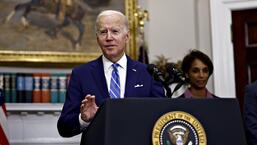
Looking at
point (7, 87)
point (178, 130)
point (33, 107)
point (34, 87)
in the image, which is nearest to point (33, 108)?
point (33, 107)

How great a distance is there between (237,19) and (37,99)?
2.17 meters

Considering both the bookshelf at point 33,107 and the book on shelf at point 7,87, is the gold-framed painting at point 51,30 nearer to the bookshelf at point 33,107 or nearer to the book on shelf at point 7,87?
the book on shelf at point 7,87

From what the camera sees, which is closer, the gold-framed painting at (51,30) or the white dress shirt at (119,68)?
the white dress shirt at (119,68)

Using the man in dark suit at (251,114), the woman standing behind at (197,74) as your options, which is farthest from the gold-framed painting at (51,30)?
the man in dark suit at (251,114)

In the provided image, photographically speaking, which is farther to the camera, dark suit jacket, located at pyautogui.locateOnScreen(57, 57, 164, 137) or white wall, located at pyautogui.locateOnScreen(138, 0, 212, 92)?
white wall, located at pyautogui.locateOnScreen(138, 0, 212, 92)

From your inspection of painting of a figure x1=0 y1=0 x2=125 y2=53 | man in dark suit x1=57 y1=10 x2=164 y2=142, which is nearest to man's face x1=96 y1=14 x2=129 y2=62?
man in dark suit x1=57 y1=10 x2=164 y2=142

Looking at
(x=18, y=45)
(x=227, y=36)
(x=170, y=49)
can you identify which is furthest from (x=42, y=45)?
(x=227, y=36)

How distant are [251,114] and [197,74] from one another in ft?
2.51

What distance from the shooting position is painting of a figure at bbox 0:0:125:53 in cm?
434

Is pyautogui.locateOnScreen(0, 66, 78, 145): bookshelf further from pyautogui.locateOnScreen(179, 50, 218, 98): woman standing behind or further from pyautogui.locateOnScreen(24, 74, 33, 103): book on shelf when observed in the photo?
pyautogui.locateOnScreen(179, 50, 218, 98): woman standing behind

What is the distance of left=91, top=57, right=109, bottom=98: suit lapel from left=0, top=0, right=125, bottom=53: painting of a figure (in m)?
2.32

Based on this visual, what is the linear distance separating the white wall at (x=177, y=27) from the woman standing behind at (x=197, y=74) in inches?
57.4

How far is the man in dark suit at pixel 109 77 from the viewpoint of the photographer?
204 centimetres

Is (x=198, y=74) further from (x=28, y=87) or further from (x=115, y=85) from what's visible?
(x=28, y=87)
